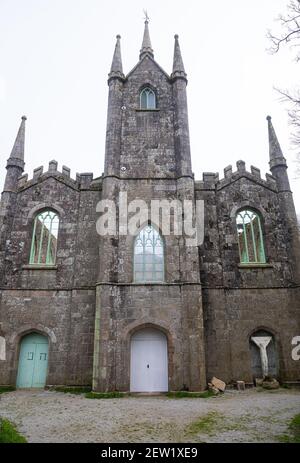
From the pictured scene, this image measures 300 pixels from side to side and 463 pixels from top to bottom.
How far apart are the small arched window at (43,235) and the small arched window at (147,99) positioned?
25.7ft

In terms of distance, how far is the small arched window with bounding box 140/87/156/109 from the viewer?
18.9 metres

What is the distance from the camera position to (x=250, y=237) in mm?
17594

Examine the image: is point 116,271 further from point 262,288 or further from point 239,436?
point 239,436

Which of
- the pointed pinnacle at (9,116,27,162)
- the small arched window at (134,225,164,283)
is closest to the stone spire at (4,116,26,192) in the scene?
the pointed pinnacle at (9,116,27,162)

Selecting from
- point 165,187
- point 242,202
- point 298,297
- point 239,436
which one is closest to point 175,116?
point 165,187

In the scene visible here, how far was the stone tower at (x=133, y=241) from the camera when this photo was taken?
13680mm

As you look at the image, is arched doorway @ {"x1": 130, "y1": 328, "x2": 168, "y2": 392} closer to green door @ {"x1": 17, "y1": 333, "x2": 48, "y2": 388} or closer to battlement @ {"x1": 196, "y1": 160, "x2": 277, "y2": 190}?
green door @ {"x1": 17, "y1": 333, "x2": 48, "y2": 388}

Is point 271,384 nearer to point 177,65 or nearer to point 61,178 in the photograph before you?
point 61,178

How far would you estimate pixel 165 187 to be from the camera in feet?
54.7

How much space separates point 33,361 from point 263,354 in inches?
402

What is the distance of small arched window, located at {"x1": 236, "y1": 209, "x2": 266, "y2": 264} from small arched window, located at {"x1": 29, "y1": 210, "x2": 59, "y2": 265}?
9362 millimetres


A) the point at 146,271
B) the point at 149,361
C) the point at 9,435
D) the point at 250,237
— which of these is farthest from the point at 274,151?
the point at 9,435

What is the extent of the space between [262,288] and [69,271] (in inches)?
360
